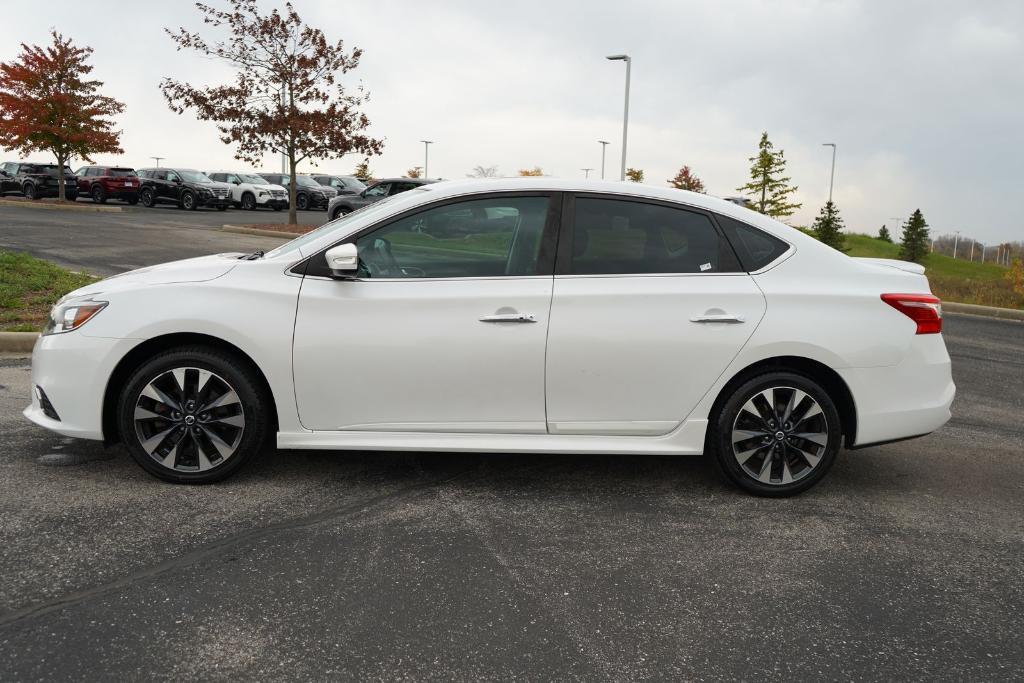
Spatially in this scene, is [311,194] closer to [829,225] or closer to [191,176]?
[191,176]

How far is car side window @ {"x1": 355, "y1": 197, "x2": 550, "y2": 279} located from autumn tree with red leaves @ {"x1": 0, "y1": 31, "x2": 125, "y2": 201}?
3924cm

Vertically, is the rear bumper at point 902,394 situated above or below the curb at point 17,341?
above

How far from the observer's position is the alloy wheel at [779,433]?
477 centimetres

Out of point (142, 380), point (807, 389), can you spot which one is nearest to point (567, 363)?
point (807, 389)

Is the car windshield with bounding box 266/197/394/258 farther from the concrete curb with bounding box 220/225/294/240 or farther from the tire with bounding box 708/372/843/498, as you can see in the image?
the concrete curb with bounding box 220/225/294/240

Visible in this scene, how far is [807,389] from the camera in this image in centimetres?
476

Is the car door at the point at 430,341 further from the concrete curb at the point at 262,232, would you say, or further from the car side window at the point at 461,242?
the concrete curb at the point at 262,232

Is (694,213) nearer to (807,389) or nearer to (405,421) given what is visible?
(807,389)

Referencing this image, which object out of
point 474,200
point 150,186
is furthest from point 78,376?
point 150,186

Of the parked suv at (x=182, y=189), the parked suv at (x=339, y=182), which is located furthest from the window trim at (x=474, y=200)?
the parked suv at (x=339, y=182)

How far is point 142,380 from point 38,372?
646mm

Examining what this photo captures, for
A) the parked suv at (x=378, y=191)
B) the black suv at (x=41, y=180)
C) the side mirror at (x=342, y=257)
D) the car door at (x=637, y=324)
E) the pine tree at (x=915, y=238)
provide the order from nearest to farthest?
1. the side mirror at (x=342, y=257)
2. the car door at (x=637, y=324)
3. the parked suv at (x=378, y=191)
4. the black suv at (x=41, y=180)
5. the pine tree at (x=915, y=238)

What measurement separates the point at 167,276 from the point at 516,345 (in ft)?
6.31

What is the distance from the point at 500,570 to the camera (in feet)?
12.8
